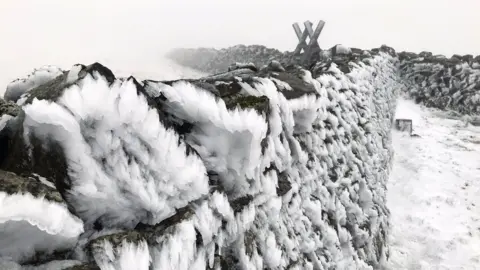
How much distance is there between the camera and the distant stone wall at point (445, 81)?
18641mm

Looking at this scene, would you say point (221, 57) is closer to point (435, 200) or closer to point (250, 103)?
point (435, 200)

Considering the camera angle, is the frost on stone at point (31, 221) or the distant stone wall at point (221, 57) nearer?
the frost on stone at point (31, 221)

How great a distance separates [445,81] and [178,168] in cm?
2083

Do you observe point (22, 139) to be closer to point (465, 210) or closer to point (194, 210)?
point (194, 210)

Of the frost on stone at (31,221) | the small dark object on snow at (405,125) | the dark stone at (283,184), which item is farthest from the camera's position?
the small dark object on snow at (405,125)

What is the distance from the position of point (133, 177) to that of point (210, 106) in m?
0.88

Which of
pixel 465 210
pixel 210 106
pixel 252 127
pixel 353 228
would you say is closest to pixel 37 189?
pixel 210 106

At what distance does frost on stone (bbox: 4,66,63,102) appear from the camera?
350 cm

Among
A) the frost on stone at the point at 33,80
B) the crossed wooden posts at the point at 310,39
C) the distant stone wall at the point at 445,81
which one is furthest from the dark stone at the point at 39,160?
the distant stone wall at the point at 445,81

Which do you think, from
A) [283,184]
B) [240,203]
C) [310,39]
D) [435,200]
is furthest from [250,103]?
[310,39]

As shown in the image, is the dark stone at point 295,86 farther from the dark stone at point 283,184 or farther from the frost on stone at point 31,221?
the frost on stone at point 31,221

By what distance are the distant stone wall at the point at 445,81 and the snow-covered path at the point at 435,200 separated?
4.52m

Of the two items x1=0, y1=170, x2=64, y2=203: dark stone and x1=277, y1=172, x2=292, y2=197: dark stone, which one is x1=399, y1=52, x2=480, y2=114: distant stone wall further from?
x1=0, y1=170, x2=64, y2=203: dark stone

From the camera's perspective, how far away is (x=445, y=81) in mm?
20359
